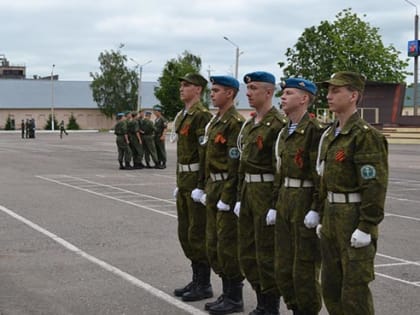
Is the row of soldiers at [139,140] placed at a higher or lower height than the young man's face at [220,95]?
lower

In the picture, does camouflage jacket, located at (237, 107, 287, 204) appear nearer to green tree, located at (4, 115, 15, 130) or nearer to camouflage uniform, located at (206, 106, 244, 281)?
camouflage uniform, located at (206, 106, 244, 281)

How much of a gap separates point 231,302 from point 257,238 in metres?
0.83

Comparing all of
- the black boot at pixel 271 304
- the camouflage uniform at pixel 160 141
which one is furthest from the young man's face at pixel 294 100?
the camouflage uniform at pixel 160 141

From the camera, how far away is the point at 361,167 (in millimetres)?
4828

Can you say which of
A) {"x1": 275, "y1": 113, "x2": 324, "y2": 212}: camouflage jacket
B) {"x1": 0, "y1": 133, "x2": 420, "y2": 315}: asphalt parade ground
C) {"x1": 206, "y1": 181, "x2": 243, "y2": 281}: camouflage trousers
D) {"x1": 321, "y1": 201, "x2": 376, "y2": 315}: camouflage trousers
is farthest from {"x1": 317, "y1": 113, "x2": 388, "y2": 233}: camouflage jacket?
{"x1": 0, "y1": 133, "x2": 420, "y2": 315}: asphalt parade ground

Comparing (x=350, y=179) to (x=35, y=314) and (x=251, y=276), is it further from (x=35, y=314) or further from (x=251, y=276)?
(x=35, y=314)

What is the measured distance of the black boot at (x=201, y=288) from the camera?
6918 mm

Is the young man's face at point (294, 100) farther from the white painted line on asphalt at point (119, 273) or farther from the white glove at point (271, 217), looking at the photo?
the white painted line on asphalt at point (119, 273)

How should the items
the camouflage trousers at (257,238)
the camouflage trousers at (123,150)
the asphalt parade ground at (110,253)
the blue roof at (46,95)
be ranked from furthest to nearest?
1. the blue roof at (46,95)
2. the camouflage trousers at (123,150)
3. the asphalt parade ground at (110,253)
4. the camouflage trousers at (257,238)

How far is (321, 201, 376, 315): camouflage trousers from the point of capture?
483 centimetres

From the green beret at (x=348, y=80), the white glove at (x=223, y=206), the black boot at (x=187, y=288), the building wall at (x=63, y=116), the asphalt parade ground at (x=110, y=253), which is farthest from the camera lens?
the building wall at (x=63, y=116)

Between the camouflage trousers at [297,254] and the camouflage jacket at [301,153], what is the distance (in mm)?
109

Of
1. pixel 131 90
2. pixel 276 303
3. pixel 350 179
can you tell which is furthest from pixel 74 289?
pixel 131 90

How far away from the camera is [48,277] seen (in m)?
7.89
